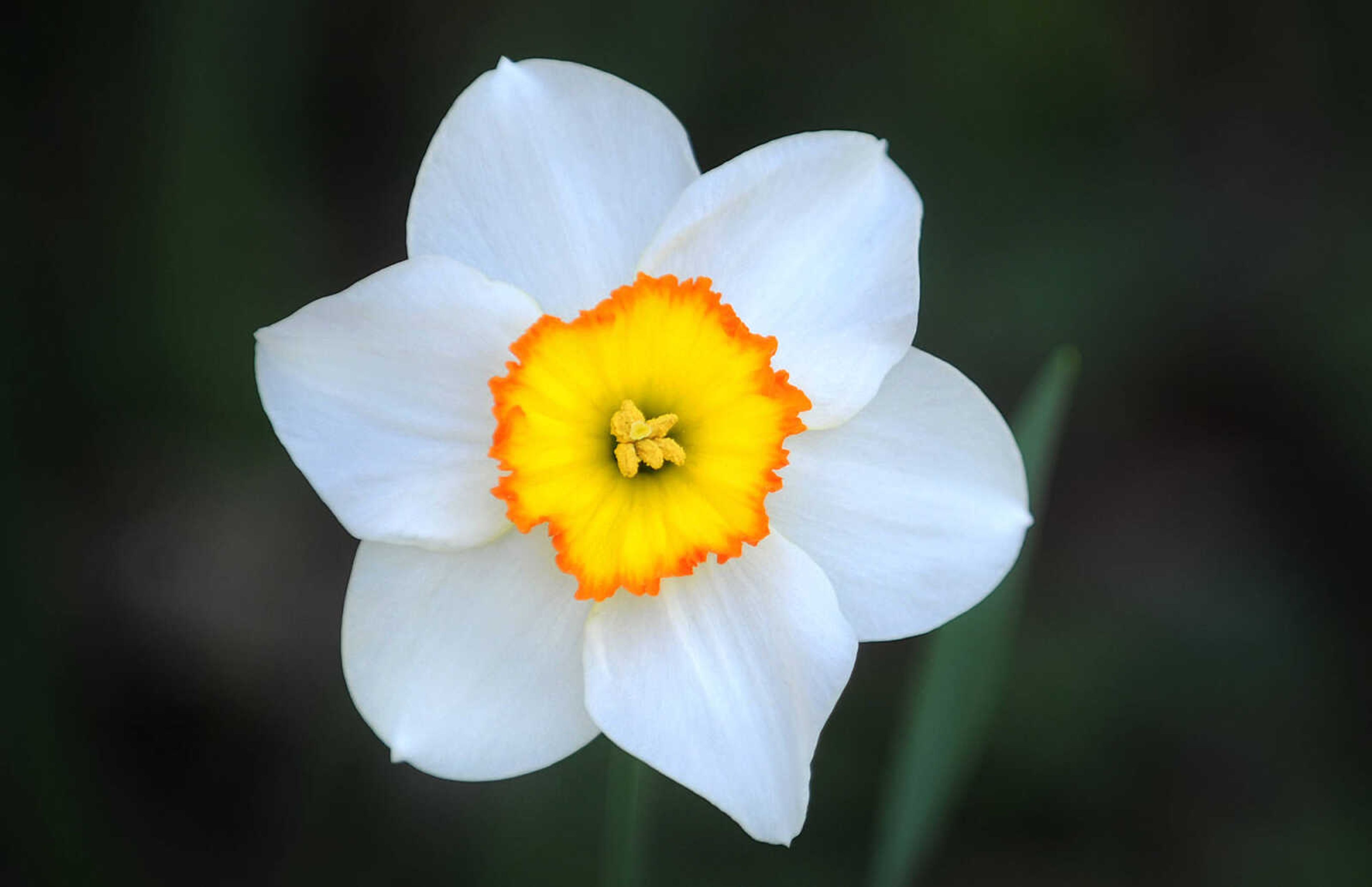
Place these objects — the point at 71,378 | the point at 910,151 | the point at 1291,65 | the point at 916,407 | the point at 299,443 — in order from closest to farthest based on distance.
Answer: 1. the point at 299,443
2. the point at 916,407
3. the point at 71,378
4. the point at 910,151
5. the point at 1291,65

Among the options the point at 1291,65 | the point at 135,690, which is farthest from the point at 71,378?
the point at 1291,65

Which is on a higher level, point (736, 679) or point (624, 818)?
point (736, 679)

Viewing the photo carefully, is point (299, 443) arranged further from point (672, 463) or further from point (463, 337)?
point (672, 463)

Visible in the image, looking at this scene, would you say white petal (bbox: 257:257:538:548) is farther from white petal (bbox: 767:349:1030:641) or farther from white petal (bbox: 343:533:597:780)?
white petal (bbox: 767:349:1030:641)

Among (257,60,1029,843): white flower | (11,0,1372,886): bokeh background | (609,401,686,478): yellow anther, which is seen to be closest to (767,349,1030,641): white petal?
(257,60,1029,843): white flower

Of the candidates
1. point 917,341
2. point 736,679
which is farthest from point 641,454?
point 917,341

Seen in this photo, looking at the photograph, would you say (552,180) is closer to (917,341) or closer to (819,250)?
(819,250)
